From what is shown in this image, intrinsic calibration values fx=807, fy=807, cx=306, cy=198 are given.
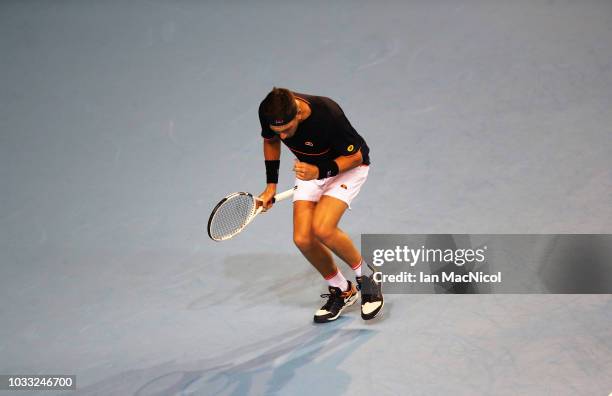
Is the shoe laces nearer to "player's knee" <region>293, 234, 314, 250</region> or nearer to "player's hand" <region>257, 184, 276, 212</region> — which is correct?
"player's knee" <region>293, 234, 314, 250</region>

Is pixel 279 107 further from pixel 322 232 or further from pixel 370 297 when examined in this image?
pixel 370 297

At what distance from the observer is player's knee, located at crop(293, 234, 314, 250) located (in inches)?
219

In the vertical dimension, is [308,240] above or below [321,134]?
below

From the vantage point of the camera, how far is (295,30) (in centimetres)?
933

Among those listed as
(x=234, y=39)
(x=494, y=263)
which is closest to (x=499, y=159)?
(x=494, y=263)

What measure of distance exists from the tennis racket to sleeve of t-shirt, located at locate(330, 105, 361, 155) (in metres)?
0.55

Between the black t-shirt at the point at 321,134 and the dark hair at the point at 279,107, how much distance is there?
0.95 ft

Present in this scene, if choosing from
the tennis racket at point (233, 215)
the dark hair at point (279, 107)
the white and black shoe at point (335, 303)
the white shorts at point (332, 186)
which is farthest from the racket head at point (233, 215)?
the white and black shoe at point (335, 303)

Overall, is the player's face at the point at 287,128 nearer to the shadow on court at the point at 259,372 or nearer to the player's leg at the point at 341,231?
the player's leg at the point at 341,231

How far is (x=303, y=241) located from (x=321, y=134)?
0.76 metres

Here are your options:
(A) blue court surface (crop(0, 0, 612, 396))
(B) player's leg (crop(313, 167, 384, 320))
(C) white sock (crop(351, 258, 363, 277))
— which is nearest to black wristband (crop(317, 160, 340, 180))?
(B) player's leg (crop(313, 167, 384, 320))

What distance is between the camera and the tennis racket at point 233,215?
17.3ft

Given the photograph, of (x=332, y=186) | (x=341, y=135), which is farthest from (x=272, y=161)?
(x=341, y=135)

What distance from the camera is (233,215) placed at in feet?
17.8
